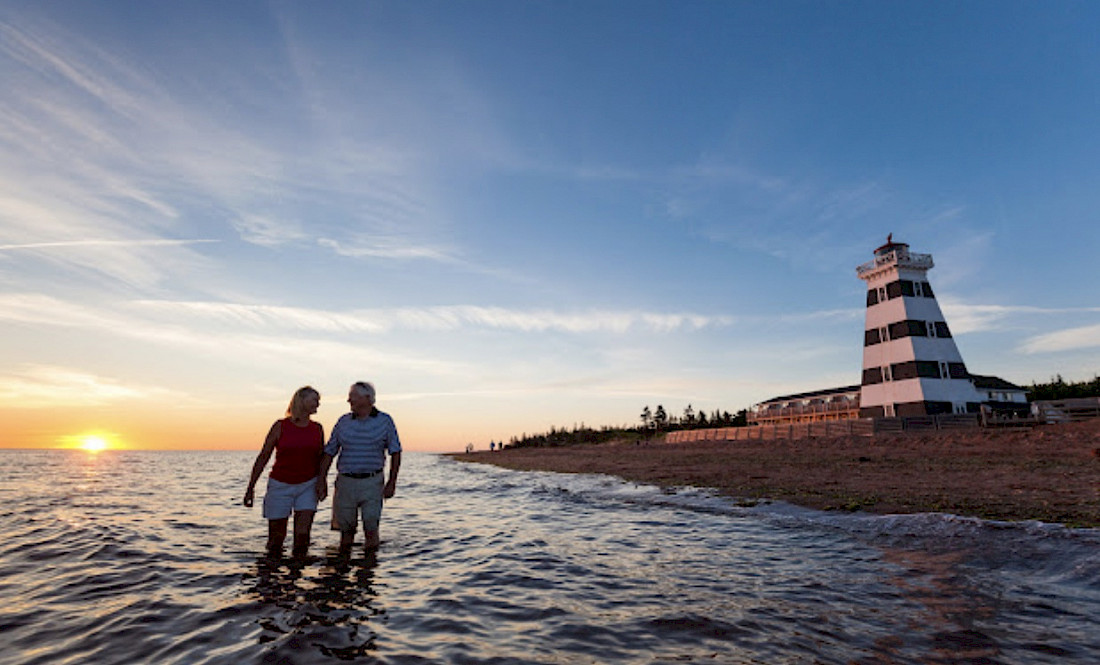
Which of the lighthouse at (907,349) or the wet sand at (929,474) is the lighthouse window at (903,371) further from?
the wet sand at (929,474)

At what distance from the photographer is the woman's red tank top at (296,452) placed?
7566 millimetres

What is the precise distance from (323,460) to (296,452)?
42cm

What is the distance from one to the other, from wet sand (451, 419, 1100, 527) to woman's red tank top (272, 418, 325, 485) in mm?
10332

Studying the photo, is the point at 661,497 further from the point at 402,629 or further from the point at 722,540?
the point at 402,629

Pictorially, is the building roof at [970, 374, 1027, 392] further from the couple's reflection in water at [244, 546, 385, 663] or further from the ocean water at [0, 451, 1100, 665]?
the couple's reflection in water at [244, 546, 385, 663]

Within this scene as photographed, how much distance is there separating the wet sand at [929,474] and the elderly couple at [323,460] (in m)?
9.48

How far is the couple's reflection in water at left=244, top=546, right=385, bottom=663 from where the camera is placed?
14.9ft

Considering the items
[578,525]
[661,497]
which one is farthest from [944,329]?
[578,525]

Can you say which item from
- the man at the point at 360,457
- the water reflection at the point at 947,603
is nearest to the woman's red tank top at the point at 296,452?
the man at the point at 360,457

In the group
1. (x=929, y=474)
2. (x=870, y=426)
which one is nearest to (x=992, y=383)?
(x=870, y=426)

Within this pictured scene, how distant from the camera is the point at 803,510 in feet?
39.0

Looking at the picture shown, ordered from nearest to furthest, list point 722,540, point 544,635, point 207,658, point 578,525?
point 207,658 < point 544,635 < point 722,540 < point 578,525

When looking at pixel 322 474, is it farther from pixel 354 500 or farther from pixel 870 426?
pixel 870 426

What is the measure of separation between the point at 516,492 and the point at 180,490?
42.0 feet
